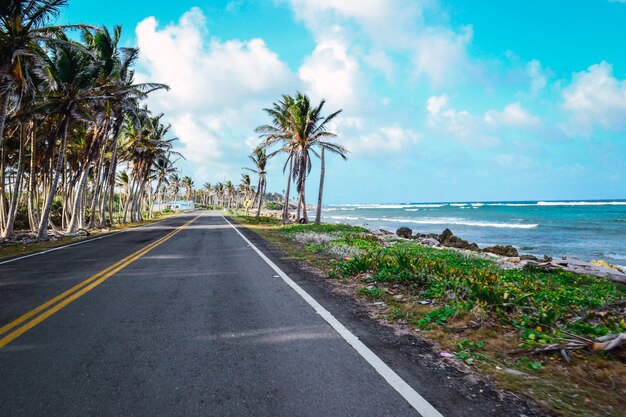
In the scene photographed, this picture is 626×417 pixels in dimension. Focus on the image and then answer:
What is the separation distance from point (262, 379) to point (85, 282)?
5.53 m

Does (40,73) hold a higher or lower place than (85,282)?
higher

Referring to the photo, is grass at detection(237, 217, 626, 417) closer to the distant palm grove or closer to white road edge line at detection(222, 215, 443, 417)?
white road edge line at detection(222, 215, 443, 417)

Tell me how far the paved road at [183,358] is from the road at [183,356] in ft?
0.04

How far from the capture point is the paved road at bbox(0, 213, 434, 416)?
8.44 feet

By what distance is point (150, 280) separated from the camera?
22.7ft

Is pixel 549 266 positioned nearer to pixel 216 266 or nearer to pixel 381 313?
pixel 381 313

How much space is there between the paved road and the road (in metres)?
0.01

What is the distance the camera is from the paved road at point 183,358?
257 centimetres

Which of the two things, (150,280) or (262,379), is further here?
(150,280)

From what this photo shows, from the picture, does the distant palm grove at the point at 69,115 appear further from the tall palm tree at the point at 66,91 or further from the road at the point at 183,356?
the road at the point at 183,356

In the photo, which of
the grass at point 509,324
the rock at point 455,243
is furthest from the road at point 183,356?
the rock at point 455,243

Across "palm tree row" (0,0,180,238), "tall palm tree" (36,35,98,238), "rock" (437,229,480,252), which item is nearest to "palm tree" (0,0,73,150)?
"palm tree row" (0,0,180,238)

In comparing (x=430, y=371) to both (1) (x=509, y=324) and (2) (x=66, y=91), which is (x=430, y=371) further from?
(2) (x=66, y=91)

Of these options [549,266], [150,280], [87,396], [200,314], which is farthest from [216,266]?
[549,266]
